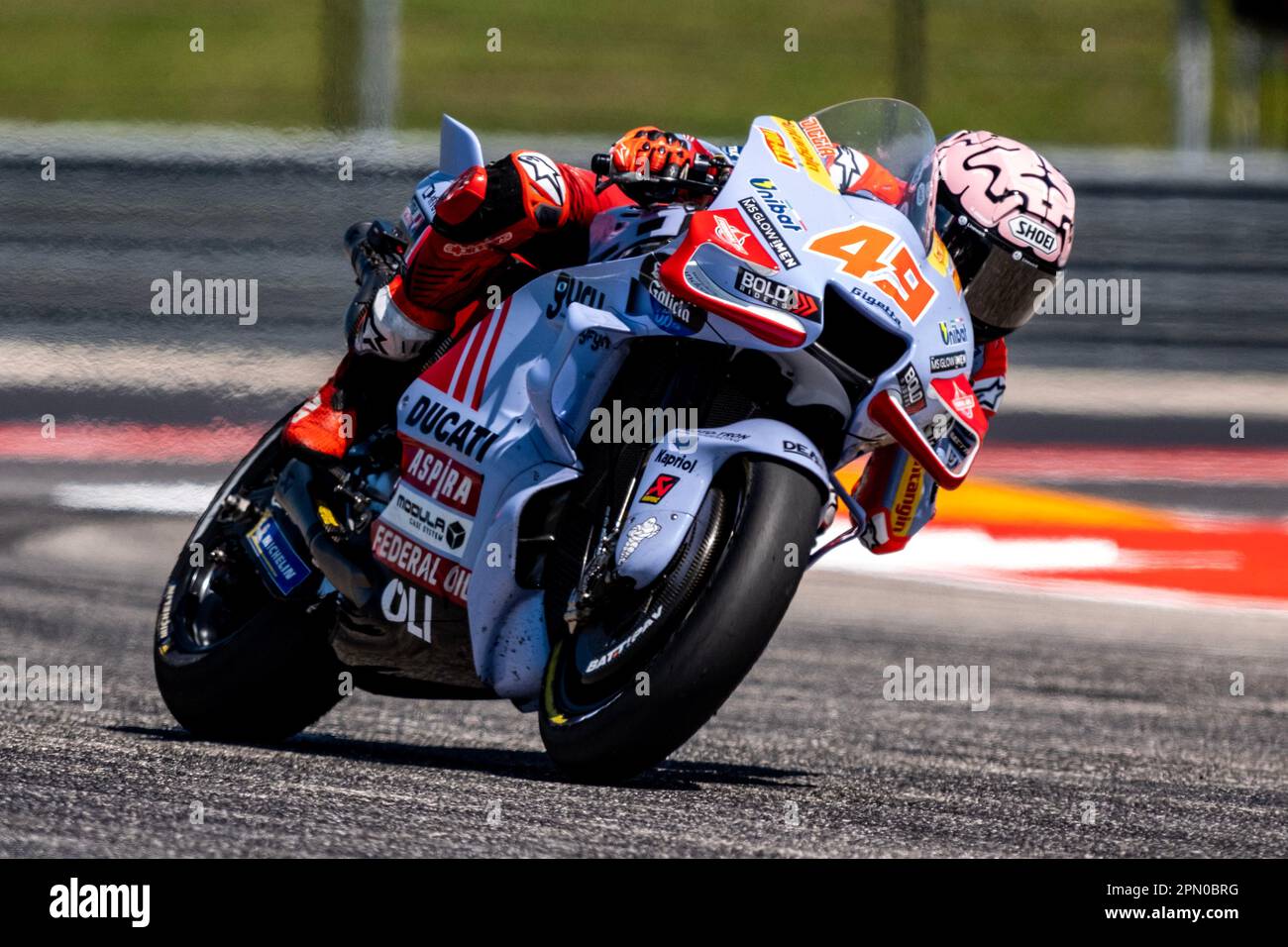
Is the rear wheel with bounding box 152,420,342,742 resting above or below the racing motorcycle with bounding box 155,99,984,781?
below

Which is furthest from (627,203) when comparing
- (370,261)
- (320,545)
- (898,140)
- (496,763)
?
(496,763)

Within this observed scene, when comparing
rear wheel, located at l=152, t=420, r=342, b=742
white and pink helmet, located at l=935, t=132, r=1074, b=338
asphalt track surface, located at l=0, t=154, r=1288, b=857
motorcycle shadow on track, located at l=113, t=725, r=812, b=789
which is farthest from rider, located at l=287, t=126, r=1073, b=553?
asphalt track surface, located at l=0, t=154, r=1288, b=857

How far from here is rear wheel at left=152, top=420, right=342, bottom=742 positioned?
16.5 feet

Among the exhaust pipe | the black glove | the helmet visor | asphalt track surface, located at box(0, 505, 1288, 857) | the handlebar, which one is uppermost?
the handlebar

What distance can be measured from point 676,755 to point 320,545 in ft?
3.39

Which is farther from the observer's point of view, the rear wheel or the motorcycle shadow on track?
the rear wheel

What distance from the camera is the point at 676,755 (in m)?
5.23

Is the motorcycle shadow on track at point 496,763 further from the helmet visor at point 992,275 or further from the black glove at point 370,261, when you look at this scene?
the helmet visor at point 992,275

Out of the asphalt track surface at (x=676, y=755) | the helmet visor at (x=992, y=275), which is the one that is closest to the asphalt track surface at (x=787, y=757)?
the asphalt track surface at (x=676, y=755)

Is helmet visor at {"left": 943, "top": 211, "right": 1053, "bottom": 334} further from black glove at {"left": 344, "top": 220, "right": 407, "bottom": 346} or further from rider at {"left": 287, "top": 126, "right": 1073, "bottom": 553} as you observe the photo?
black glove at {"left": 344, "top": 220, "right": 407, "bottom": 346}

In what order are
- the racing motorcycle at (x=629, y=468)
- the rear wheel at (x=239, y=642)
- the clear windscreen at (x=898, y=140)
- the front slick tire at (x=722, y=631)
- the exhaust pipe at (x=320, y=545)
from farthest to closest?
the rear wheel at (x=239, y=642) → the exhaust pipe at (x=320, y=545) → the clear windscreen at (x=898, y=140) → the racing motorcycle at (x=629, y=468) → the front slick tire at (x=722, y=631)

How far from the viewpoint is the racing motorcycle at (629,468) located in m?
3.92

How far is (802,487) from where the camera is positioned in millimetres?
3930

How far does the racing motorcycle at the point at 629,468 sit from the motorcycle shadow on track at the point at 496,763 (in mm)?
145
